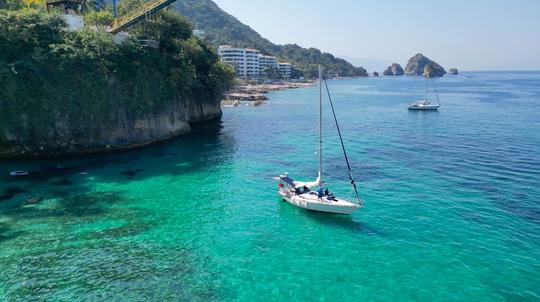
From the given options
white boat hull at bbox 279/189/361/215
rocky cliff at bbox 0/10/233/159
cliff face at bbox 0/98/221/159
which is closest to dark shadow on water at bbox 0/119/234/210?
cliff face at bbox 0/98/221/159

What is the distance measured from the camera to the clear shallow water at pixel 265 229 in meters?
23.2

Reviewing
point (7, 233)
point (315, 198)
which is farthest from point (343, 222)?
point (7, 233)

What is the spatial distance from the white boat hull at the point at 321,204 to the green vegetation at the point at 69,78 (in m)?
32.9

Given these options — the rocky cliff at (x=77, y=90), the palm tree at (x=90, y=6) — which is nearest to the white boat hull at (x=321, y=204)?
the rocky cliff at (x=77, y=90)

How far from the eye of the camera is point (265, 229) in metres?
30.9

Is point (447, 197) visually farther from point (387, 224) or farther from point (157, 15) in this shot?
point (157, 15)

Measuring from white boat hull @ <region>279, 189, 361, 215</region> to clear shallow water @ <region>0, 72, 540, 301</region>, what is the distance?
81cm

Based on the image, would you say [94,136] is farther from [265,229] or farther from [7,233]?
[265,229]

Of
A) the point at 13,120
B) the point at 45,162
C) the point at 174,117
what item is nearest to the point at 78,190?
the point at 45,162

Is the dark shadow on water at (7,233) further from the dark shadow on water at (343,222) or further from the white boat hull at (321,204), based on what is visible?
the dark shadow on water at (343,222)

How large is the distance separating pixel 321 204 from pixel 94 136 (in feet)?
119

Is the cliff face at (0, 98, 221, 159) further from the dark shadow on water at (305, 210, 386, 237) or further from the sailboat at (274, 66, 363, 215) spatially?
the dark shadow on water at (305, 210, 386, 237)

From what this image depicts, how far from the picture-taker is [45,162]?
1906 inches

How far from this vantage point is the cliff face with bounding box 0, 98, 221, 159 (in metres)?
48.6
